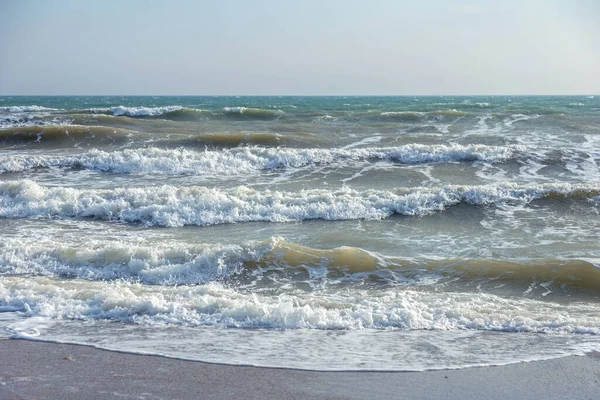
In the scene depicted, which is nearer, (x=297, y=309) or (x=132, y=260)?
(x=297, y=309)

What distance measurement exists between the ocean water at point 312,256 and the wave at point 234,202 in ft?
0.14

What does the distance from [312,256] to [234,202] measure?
370 centimetres

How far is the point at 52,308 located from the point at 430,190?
874 cm

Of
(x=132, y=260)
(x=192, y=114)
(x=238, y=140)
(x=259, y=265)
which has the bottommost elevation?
(x=259, y=265)

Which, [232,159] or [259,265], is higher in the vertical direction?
[232,159]

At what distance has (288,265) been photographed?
8.05 m

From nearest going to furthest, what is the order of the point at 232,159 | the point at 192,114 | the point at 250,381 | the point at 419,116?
the point at 250,381
the point at 232,159
the point at 419,116
the point at 192,114

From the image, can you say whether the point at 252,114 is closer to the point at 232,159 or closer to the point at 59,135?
the point at 59,135

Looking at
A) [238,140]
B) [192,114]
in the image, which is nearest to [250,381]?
[238,140]

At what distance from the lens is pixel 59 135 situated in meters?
22.5

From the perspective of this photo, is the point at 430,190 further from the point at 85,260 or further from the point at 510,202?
the point at 85,260

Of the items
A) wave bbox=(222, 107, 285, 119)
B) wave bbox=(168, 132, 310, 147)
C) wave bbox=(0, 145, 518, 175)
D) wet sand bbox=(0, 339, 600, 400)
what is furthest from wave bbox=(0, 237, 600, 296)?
wave bbox=(222, 107, 285, 119)

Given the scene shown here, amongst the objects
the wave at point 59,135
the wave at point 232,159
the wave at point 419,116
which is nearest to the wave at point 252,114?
the wave at point 419,116

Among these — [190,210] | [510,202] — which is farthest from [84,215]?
[510,202]
